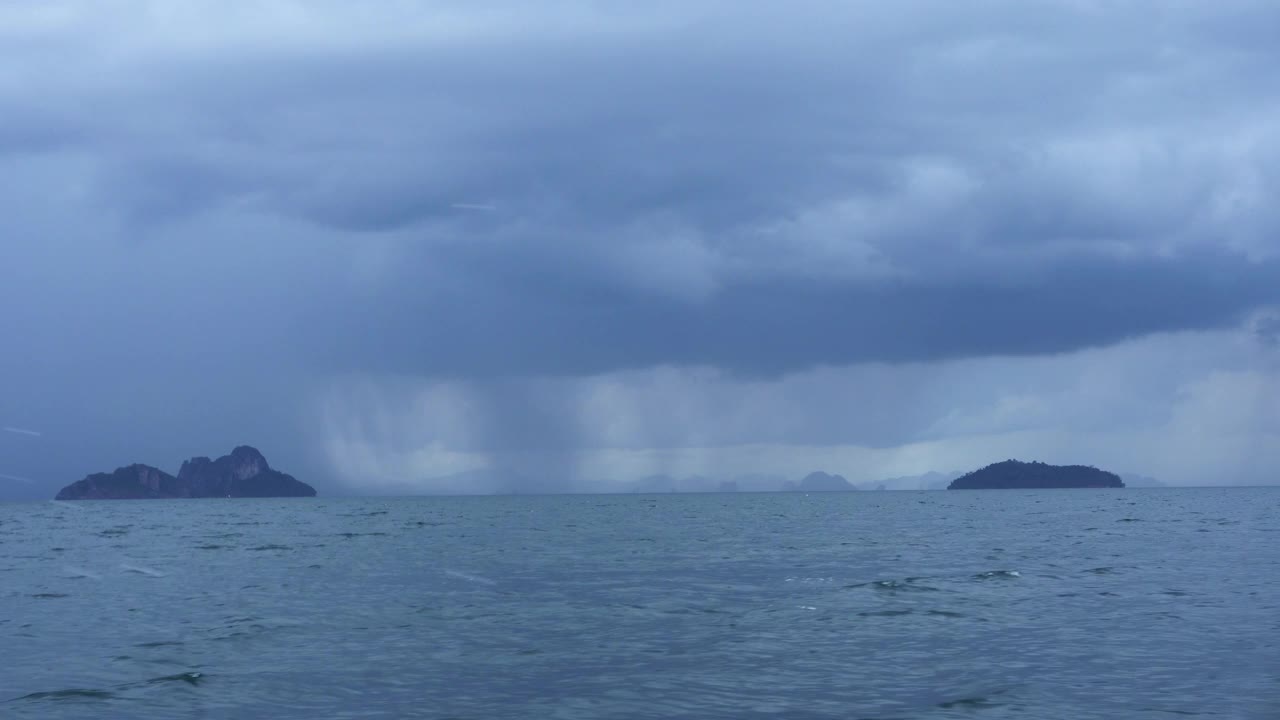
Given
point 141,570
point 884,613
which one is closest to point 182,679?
point 884,613

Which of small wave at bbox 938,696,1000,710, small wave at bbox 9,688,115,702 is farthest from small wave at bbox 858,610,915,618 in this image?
small wave at bbox 9,688,115,702

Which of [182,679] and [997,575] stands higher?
[997,575]

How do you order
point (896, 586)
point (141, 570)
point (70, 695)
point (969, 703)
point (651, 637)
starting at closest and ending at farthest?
1. point (969, 703)
2. point (70, 695)
3. point (651, 637)
4. point (896, 586)
5. point (141, 570)

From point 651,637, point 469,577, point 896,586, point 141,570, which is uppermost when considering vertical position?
point 896,586

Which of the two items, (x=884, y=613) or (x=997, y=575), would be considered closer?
(x=884, y=613)

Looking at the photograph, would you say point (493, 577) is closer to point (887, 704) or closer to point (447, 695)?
point (447, 695)

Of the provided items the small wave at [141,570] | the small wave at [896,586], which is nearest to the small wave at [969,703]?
the small wave at [896,586]

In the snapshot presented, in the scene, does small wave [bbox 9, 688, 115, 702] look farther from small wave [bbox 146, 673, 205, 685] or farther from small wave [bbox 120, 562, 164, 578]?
small wave [bbox 120, 562, 164, 578]

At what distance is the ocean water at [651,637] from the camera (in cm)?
2328

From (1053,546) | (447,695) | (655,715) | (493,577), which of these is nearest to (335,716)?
(447,695)

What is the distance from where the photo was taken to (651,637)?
3148 centimetres

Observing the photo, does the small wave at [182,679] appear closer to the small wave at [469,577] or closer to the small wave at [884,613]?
the small wave at [884,613]

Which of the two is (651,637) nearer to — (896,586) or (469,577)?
(896,586)

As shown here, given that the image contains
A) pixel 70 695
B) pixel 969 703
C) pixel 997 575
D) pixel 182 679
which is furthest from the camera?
pixel 997 575
